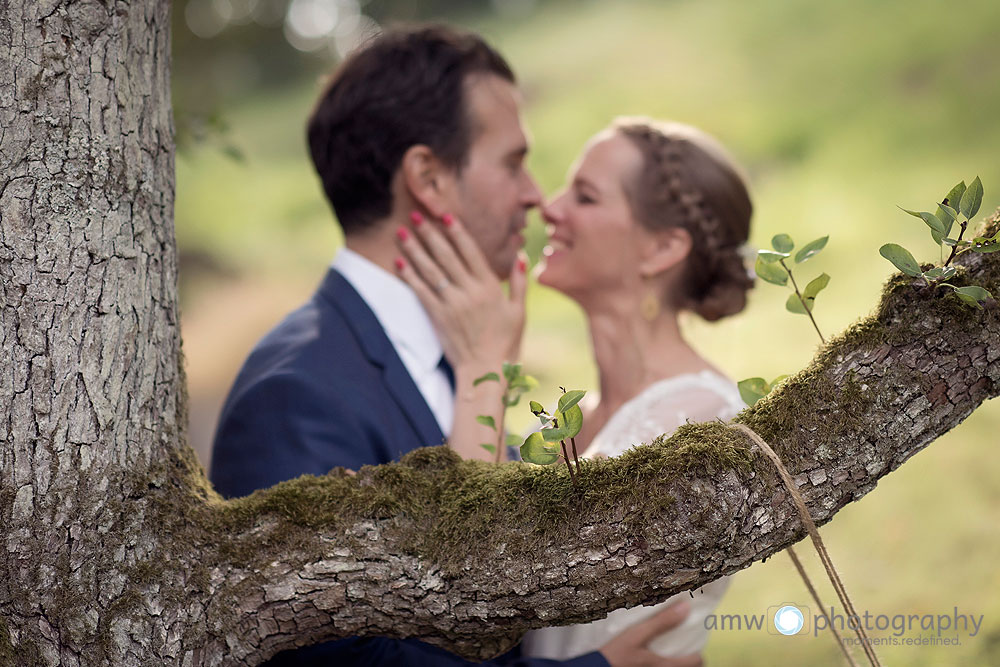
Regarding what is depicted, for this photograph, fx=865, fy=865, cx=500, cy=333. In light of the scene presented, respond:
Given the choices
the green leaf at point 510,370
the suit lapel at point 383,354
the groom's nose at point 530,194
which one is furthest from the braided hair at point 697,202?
the green leaf at point 510,370

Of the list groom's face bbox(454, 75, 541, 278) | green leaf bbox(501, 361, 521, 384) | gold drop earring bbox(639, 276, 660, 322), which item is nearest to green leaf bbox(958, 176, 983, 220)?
green leaf bbox(501, 361, 521, 384)

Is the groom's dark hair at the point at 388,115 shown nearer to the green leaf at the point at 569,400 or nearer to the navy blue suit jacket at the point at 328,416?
the navy blue suit jacket at the point at 328,416

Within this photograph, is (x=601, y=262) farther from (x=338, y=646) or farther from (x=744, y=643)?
(x=744, y=643)

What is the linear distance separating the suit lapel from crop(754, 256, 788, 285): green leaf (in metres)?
1.14

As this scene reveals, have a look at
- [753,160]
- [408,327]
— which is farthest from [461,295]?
[753,160]

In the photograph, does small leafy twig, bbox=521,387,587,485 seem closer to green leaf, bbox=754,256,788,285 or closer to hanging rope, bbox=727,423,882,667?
hanging rope, bbox=727,423,882,667

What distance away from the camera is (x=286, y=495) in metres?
1.48

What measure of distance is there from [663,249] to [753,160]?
5277 mm

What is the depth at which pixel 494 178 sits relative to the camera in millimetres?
2824

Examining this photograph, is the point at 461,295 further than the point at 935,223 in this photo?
Yes

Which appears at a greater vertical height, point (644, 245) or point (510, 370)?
point (644, 245)

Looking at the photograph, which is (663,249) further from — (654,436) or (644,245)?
(654,436)

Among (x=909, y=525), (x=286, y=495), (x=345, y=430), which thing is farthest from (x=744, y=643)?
(x=286, y=495)

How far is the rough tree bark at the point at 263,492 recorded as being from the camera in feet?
4.35
